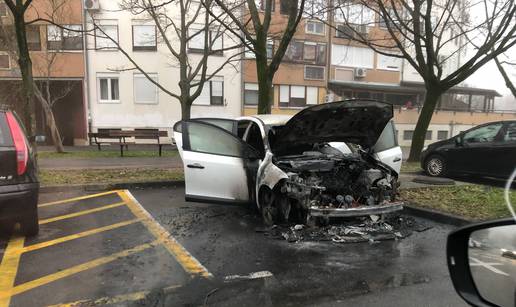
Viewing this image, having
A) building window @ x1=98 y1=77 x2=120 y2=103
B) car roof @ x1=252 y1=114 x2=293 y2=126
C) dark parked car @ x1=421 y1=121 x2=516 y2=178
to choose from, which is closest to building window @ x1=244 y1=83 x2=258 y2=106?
building window @ x1=98 y1=77 x2=120 y2=103

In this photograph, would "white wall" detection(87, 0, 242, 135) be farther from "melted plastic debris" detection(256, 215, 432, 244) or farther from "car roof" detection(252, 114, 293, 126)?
"melted plastic debris" detection(256, 215, 432, 244)

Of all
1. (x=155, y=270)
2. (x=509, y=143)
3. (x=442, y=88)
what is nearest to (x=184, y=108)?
(x=442, y=88)

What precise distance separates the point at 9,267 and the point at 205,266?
2044 mm

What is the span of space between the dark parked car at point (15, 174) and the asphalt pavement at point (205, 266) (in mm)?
487

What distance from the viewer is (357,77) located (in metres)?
31.8

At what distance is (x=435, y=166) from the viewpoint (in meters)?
Result: 12.3

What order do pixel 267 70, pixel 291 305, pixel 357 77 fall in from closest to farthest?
pixel 291 305 → pixel 267 70 → pixel 357 77

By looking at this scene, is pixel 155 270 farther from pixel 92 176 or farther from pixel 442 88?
pixel 442 88

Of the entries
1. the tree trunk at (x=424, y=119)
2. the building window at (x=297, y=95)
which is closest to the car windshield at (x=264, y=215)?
the tree trunk at (x=424, y=119)

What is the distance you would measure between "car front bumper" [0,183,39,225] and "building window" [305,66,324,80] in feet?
84.8

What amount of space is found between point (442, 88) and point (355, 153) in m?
9.06

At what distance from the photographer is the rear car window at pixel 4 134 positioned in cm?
535

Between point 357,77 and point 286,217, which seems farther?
point 357,77

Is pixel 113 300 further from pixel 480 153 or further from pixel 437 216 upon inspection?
pixel 480 153
